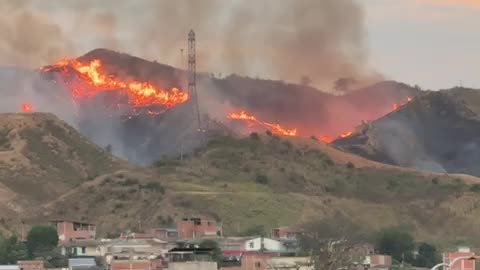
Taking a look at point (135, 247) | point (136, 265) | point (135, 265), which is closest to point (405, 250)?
point (135, 247)

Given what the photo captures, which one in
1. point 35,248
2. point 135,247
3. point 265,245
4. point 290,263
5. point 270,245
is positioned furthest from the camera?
point 270,245

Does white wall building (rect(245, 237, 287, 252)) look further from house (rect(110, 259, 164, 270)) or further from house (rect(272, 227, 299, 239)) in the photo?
house (rect(110, 259, 164, 270))

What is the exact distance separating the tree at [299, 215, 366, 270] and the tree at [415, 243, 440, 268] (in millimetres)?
5603

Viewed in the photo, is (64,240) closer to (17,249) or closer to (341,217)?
(17,249)

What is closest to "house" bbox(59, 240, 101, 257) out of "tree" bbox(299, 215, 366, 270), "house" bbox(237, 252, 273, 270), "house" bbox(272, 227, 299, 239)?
"tree" bbox(299, 215, 366, 270)

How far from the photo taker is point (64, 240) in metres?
169

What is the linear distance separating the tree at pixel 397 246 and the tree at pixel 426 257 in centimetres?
77

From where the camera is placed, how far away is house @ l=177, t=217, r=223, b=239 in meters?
174

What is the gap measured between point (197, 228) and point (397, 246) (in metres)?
19.7

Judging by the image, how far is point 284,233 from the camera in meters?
174

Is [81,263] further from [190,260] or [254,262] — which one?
[190,260]

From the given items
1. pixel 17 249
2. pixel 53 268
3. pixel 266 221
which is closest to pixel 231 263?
pixel 53 268

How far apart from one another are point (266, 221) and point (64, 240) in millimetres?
32281

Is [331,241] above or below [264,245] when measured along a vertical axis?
below
